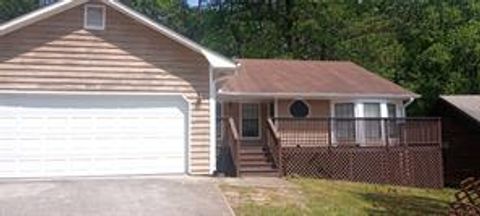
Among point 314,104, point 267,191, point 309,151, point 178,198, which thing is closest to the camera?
point 178,198

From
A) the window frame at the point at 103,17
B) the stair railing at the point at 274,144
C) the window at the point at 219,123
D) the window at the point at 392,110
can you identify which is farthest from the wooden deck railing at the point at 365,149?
the window frame at the point at 103,17

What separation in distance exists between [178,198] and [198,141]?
3.53m

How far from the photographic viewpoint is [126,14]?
18.1m

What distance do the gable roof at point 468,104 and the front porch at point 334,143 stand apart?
16.1 feet

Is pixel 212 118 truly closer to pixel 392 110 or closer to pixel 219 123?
pixel 219 123

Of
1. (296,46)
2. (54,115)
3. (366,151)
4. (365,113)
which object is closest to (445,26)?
(296,46)

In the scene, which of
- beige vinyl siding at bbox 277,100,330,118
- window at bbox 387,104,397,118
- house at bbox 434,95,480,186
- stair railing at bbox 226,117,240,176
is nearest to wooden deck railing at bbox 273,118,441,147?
beige vinyl siding at bbox 277,100,330,118

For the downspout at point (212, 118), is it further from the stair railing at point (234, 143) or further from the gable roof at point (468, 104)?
the gable roof at point (468, 104)

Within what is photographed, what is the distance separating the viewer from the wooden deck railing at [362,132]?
2305cm

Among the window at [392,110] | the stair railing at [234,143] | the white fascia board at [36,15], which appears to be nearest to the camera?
the white fascia board at [36,15]

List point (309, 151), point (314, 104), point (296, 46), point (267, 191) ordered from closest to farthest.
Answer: point (267, 191)
point (309, 151)
point (314, 104)
point (296, 46)

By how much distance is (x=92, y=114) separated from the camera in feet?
59.1

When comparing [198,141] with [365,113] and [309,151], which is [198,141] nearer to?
[309,151]

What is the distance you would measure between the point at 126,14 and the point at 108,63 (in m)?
1.34
